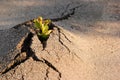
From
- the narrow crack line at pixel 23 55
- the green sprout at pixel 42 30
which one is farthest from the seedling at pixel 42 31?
the narrow crack line at pixel 23 55

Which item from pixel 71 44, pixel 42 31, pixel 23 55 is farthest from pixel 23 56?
pixel 71 44

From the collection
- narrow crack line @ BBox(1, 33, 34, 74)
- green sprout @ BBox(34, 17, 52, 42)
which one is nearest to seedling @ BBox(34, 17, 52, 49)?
green sprout @ BBox(34, 17, 52, 42)

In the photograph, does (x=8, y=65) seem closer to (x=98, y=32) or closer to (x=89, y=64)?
(x=89, y=64)

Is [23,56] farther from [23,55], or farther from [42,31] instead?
[42,31]

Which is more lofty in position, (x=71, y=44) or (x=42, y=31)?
(x=42, y=31)

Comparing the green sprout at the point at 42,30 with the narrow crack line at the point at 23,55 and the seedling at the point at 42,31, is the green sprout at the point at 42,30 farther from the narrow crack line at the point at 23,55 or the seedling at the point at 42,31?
the narrow crack line at the point at 23,55

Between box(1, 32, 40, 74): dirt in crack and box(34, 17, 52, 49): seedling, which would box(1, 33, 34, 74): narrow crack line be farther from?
box(34, 17, 52, 49): seedling

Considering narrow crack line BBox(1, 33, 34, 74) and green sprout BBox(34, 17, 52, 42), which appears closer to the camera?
narrow crack line BBox(1, 33, 34, 74)

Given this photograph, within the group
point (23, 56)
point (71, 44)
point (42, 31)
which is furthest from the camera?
point (71, 44)

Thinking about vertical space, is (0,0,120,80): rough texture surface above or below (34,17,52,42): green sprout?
below
